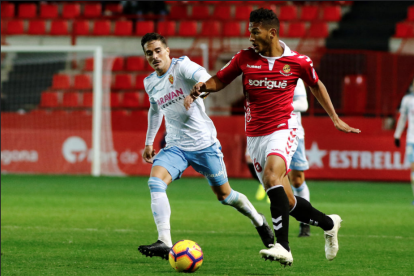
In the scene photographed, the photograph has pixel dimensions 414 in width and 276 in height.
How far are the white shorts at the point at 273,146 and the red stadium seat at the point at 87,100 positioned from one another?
1301 centimetres

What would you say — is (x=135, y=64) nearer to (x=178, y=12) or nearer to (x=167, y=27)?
(x=167, y=27)

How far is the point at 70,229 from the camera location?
8.05 metres

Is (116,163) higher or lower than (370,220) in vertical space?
lower

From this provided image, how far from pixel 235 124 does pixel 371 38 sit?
21.7ft

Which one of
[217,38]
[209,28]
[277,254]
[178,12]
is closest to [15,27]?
[178,12]

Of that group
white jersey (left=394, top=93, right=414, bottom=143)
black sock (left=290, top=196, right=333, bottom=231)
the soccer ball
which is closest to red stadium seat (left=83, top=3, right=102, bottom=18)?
white jersey (left=394, top=93, right=414, bottom=143)

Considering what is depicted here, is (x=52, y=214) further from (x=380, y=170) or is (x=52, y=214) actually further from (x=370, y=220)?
(x=380, y=170)

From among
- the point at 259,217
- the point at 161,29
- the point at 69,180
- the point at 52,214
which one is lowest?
the point at 69,180

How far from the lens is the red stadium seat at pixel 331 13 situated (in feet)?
70.1

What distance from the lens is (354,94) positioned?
17.1 metres

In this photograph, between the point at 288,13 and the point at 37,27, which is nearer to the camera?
the point at 288,13

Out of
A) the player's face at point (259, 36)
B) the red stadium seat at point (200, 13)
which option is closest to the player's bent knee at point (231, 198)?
the player's face at point (259, 36)

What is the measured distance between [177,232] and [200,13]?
574 inches

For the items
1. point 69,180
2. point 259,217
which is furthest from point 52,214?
point 69,180
